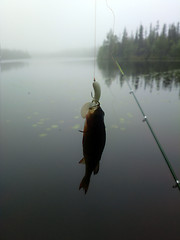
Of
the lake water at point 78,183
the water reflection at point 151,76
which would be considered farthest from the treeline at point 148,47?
the lake water at point 78,183

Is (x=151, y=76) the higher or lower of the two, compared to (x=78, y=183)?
higher

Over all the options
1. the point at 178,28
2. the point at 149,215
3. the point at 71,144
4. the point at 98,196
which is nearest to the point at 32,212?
the point at 98,196

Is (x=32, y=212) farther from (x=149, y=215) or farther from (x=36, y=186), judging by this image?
(x=149, y=215)

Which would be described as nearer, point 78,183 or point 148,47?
point 78,183

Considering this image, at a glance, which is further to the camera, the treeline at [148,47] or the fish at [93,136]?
the treeline at [148,47]

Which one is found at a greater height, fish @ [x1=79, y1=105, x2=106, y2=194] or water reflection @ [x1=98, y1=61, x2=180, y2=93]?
fish @ [x1=79, y1=105, x2=106, y2=194]

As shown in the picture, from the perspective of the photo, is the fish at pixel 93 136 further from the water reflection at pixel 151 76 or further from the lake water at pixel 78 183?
the water reflection at pixel 151 76

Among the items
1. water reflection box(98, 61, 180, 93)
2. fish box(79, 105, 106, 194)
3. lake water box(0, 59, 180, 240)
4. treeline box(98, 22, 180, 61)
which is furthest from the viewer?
treeline box(98, 22, 180, 61)

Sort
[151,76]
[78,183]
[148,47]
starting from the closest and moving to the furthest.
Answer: [78,183]
[151,76]
[148,47]

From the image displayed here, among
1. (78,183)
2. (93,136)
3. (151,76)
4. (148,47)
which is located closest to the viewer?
(93,136)

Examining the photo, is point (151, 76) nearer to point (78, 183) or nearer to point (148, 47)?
point (78, 183)

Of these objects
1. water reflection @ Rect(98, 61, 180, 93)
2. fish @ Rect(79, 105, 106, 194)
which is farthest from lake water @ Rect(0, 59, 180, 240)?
water reflection @ Rect(98, 61, 180, 93)

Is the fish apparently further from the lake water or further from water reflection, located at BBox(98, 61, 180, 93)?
water reflection, located at BBox(98, 61, 180, 93)

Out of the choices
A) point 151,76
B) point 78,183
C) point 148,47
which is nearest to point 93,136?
point 78,183
